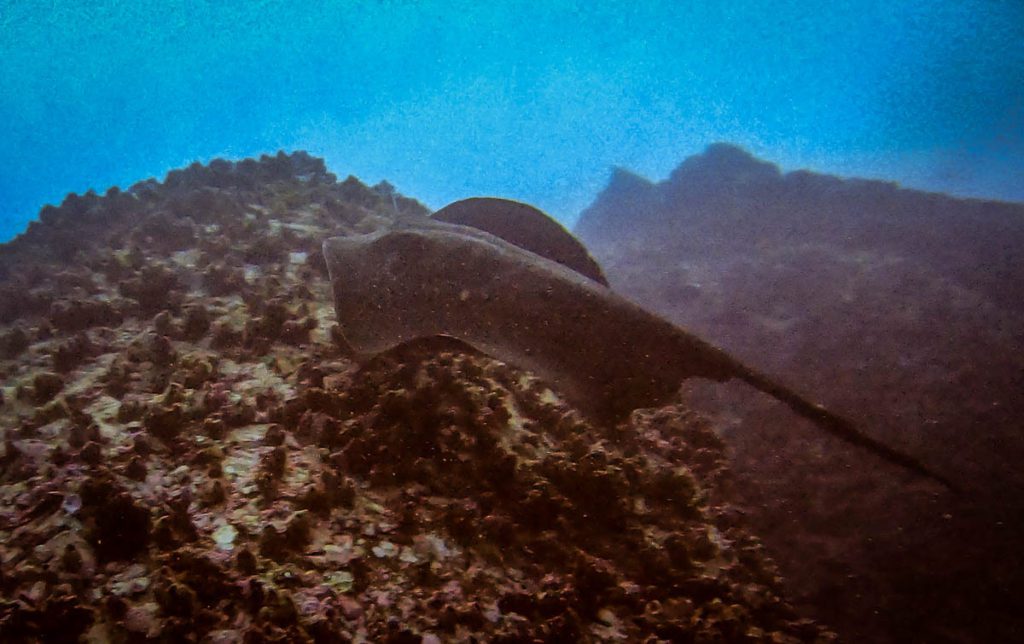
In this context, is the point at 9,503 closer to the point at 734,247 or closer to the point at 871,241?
the point at 734,247

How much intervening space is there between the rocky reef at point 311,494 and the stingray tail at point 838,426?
1.03m

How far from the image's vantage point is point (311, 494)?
2.59 metres

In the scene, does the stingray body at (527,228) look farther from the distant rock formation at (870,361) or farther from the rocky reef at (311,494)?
the distant rock formation at (870,361)

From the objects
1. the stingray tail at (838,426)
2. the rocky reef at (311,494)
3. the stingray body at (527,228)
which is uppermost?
the stingray body at (527,228)

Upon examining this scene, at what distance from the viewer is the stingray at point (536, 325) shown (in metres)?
3.15

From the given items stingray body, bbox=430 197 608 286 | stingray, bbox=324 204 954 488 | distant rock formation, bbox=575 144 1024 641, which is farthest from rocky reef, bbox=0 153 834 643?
stingray body, bbox=430 197 608 286

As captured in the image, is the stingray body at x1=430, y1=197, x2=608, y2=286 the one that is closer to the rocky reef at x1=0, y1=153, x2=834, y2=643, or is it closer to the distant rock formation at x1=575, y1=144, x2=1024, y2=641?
the rocky reef at x1=0, y1=153, x2=834, y2=643

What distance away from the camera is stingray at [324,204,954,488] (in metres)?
3.15

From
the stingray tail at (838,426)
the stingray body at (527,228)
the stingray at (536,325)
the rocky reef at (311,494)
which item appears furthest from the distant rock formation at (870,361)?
the stingray body at (527,228)

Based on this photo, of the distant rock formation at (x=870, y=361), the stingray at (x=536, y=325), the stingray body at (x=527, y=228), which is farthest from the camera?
the stingray body at (x=527, y=228)

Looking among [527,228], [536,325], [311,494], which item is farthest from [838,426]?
[527,228]

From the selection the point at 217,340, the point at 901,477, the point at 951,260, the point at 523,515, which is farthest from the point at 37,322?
the point at 951,260

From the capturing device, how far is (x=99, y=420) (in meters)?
3.08

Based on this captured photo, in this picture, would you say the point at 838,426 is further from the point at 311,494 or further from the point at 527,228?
the point at 527,228
